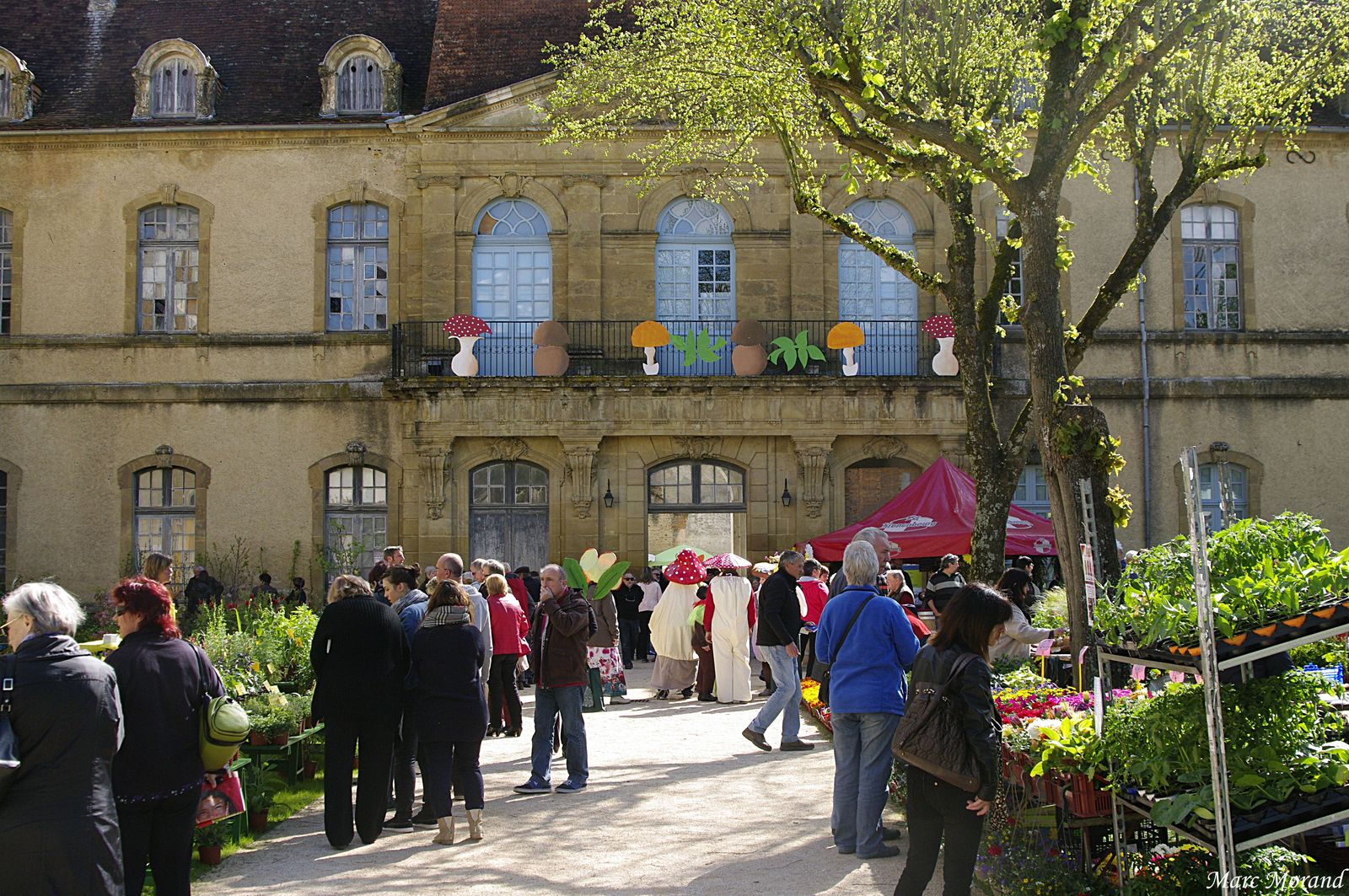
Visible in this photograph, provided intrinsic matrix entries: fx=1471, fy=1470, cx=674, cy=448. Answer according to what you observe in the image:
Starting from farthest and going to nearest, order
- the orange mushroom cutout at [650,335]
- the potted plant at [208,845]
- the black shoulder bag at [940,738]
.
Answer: the orange mushroom cutout at [650,335], the potted plant at [208,845], the black shoulder bag at [940,738]

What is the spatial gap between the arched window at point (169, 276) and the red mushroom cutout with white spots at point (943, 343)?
1231cm

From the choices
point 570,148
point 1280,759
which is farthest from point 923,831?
point 570,148

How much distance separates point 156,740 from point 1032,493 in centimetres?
2048

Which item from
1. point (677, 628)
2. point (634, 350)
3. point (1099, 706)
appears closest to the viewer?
point (1099, 706)

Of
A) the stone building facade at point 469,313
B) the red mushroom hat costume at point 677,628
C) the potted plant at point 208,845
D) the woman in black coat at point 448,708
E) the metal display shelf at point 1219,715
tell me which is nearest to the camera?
the metal display shelf at point 1219,715

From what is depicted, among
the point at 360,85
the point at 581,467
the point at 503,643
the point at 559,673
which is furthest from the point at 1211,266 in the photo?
the point at 559,673

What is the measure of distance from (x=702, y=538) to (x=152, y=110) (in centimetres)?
1734

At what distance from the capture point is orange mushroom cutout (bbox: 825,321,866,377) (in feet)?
76.5

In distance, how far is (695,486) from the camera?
24.4m

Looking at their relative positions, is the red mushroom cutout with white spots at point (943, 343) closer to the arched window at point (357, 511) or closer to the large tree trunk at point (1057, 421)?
the arched window at point (357, 511)

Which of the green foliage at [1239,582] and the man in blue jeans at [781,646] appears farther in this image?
the man in blue jeans at [781,646]

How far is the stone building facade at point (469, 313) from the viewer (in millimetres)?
23984

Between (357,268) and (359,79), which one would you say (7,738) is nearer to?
(357,268)

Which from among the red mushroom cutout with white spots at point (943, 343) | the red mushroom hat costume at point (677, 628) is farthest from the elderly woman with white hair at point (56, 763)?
the red mushroom cutout with white spots at point (943, 343)
